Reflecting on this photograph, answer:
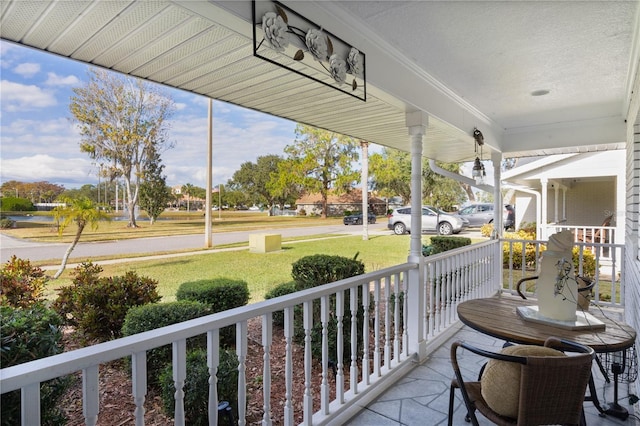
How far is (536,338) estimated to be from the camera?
1800 millimetres

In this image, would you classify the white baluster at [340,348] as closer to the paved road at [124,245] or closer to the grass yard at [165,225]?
the paved road at [124,245]

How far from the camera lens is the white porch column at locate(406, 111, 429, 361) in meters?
2.95

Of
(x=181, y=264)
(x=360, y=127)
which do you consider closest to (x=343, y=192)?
(x=181, y=264)

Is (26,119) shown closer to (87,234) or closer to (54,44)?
(87,234)

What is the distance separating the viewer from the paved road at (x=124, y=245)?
5.74m

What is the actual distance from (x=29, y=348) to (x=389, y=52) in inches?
112

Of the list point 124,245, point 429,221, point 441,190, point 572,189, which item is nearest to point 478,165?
point 124,245

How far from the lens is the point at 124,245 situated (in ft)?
23.8

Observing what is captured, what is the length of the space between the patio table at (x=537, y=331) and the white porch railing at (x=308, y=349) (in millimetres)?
667

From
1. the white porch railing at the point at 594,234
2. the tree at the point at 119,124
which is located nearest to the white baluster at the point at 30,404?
the tree at the point at 119,124

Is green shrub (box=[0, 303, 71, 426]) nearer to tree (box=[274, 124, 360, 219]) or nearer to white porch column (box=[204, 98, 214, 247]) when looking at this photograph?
white porch column (box=[204, 98, 214, 247])

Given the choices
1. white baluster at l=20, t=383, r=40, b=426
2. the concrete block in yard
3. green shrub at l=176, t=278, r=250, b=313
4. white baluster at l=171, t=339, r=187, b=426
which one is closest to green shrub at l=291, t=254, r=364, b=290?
green shrub at l=176, t=278, r=250, b=313

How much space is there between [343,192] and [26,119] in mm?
8963

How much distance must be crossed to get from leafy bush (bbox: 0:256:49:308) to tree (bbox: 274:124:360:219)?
298 inches
